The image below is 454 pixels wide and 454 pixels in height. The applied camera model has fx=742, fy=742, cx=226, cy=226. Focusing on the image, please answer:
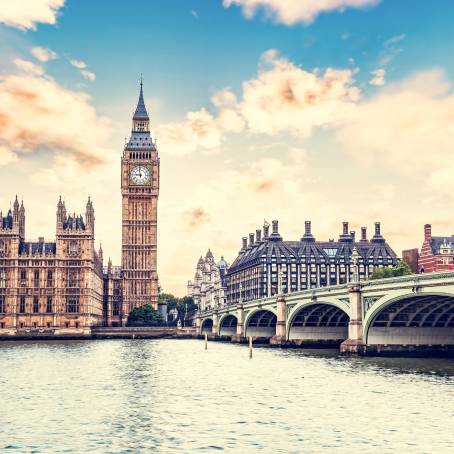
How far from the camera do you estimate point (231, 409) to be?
4212 cm

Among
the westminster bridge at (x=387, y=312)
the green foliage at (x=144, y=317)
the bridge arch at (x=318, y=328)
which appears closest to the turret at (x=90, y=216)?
the green foliage at (x=144, y=317)

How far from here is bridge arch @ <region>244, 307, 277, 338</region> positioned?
131 meters

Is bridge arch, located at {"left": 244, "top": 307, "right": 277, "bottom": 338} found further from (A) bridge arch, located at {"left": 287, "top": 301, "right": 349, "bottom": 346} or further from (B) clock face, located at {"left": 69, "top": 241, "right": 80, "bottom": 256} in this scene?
(B) clock face, located at {"left": 69, "top": 241, "right": 80, "bottom": 256}

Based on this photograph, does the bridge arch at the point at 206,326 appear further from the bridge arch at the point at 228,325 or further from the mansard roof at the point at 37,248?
the mansard roof at the point at 37,248

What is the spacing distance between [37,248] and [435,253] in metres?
91.6

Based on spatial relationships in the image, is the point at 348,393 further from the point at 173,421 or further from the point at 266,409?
A: the point at 173,421

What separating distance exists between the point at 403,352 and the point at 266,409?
42.1 m

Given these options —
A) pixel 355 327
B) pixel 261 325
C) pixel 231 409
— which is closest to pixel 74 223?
pixel 261 325

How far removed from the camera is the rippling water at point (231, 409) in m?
32.4

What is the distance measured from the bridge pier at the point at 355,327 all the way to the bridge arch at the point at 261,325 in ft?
163

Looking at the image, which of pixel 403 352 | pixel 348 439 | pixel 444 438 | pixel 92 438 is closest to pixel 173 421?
pixel 92 438

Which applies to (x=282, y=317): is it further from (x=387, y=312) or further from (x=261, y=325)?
(x=261, y=325)

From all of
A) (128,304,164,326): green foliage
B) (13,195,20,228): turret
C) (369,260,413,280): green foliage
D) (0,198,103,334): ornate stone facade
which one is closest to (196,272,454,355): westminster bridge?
(369,260,413,280): green foliage

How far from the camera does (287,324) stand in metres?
107
